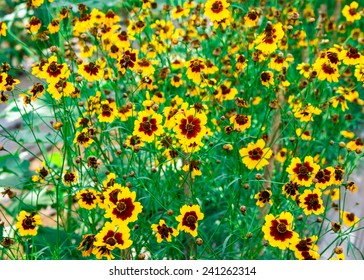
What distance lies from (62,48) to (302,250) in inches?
49.6

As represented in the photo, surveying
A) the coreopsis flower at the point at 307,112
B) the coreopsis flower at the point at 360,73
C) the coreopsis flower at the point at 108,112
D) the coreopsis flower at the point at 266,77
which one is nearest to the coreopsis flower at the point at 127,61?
the coreopsis flower at the point at 108,112

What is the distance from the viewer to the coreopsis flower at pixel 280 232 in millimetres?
1188

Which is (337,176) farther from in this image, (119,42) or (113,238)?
(119,42)

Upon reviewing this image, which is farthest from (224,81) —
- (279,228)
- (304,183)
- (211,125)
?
(279,228)

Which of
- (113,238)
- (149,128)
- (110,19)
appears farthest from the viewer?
(110,19)

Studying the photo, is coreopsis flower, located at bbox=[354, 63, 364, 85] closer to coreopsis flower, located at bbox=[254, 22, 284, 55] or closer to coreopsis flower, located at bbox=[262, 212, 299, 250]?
coreopsis flower, located at bbox=[254, 22, 284, 55]

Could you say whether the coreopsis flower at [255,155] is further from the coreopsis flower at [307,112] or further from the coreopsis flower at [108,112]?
the coreopsis flower at [108,112]

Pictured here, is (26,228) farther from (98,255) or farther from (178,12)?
(178,12)

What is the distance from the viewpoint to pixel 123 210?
3.89 ft

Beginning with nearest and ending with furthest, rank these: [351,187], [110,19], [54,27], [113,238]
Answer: [113,238] → [351,187] → [54,27] → [110,19]

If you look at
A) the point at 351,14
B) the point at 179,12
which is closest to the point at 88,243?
the point at 179,12

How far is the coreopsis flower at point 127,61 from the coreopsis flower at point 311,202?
0.52 m

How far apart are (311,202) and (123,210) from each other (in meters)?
0.42

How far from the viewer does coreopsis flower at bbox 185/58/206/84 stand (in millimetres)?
1503
